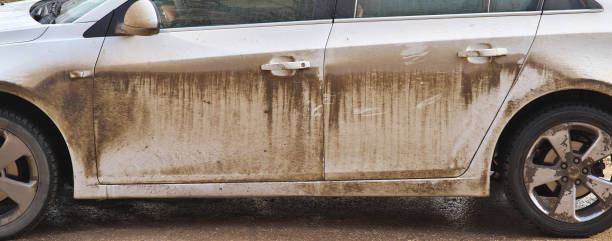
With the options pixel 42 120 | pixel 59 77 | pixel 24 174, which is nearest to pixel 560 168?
pixel 59 77

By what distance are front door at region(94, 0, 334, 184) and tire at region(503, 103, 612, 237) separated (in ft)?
3.57

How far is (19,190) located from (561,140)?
288 centimetres

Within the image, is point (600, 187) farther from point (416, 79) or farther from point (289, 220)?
point (289, 220)

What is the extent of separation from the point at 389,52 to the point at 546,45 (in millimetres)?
805

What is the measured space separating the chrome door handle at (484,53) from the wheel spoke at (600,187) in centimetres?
85

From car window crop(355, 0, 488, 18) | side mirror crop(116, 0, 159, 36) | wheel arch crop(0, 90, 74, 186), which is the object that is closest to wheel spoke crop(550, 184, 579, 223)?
car window crop(355, 0, 488, 18)

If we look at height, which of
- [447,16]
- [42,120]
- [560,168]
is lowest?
[560,168]

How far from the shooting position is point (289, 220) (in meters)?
5.16

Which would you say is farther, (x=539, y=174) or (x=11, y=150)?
(x=539, y=174)

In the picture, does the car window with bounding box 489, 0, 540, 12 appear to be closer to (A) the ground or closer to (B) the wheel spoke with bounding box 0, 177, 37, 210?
(A) the ground

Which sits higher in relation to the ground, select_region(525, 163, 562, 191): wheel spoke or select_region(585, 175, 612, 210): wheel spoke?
select_region(525, 163, 562, 191): wheel spoke

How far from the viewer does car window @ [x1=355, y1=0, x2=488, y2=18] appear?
455 cm

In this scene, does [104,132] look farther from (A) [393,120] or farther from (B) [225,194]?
(A) [393,120]

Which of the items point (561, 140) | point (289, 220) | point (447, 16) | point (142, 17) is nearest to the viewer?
point (142, 17)
